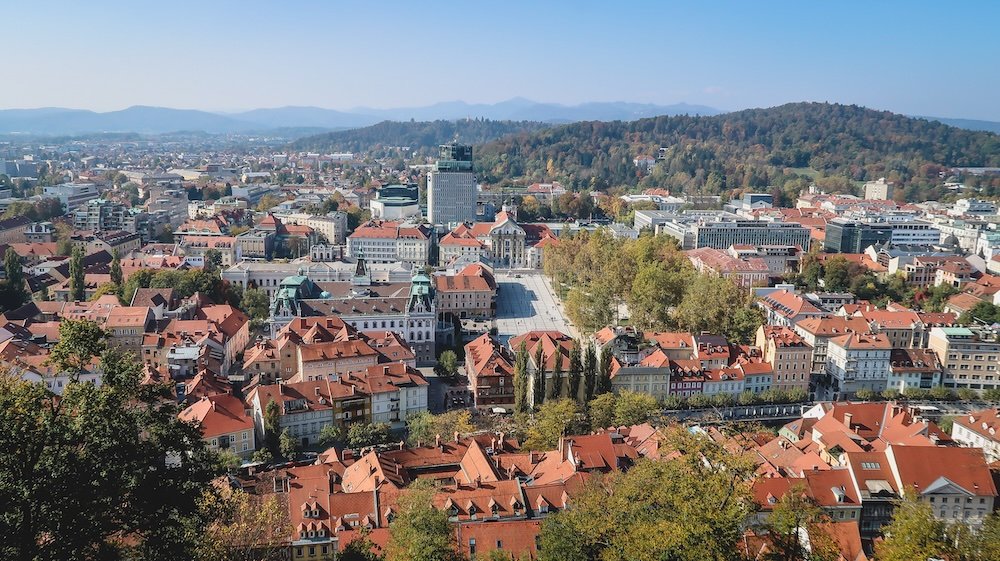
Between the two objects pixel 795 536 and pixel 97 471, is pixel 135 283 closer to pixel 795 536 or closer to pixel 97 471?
pixel 97 471

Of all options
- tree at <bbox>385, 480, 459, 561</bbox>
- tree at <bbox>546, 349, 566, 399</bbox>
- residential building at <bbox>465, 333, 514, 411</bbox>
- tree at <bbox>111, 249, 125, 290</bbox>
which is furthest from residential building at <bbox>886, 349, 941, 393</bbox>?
tree at <bbox>111, 249, 125, 290</bbox>

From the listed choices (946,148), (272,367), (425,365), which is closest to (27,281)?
(272,367)

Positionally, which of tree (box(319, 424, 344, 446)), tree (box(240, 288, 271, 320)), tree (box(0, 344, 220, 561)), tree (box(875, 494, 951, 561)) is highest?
tree (box(0, 344, 220, 561))

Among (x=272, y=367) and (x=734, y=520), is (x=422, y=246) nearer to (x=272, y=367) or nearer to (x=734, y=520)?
(x=272, y=367)

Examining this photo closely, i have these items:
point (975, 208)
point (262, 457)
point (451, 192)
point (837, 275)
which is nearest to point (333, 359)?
point (262, 457)

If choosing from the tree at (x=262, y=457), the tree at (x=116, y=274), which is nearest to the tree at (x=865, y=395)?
the tree at (x=262, y=457)

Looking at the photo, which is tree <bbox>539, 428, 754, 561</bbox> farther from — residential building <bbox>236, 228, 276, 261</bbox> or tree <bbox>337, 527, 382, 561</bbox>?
residential building <bbox>236, 228, 276, 261</bbox>
